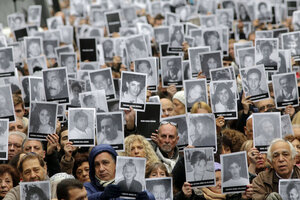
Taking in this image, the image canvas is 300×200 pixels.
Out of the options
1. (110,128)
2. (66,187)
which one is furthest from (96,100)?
(66,187)

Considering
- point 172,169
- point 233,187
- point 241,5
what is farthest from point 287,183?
point 241,5

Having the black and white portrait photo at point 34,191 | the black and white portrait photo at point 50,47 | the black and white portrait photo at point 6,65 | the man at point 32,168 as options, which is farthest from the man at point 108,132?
the black and white portrait photo at point 50,47

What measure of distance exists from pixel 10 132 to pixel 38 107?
0.49 meters

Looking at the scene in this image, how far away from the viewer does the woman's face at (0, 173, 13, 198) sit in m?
8.29

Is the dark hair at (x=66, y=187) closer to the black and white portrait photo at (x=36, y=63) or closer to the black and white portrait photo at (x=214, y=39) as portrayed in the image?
the black and white portrait photo at (x=36, y=63)

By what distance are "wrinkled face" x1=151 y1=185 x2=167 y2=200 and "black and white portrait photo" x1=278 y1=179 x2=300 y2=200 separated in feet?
3.51

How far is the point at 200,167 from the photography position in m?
8.05

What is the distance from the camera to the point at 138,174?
Answer: 7.23 m

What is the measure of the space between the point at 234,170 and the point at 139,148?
1391mm

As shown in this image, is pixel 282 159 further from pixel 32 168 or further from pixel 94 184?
pixel 32 168

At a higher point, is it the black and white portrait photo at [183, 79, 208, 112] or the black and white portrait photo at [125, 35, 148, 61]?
the black and white portrait photo at [125, 35, 148, 61]

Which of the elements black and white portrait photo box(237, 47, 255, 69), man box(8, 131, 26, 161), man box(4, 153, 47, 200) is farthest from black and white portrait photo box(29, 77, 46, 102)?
black and white portrait photo box(237, 47, 255, 69)

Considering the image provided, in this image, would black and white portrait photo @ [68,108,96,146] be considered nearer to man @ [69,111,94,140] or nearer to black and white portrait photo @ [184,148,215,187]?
man @ [69,111,94,140]

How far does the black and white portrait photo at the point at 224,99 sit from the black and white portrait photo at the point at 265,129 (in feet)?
2.95
